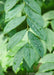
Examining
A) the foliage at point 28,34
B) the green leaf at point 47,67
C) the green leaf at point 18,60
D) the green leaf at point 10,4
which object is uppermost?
the green leaf at point 10,4

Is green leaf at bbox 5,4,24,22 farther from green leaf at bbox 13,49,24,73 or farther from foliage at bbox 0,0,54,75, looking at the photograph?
green leaf at bbox 13,49,24,73

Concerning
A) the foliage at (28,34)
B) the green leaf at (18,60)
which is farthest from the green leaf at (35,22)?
the green leaf at (18,60)

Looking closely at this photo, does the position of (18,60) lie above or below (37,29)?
below

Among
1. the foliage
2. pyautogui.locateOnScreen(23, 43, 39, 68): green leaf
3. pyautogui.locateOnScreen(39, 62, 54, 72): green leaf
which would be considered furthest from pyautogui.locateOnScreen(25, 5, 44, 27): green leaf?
pyautogui.locateOnScreen(39, 62, 54, 72): green leaf

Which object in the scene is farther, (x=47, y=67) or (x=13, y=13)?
(x=47, y=67)

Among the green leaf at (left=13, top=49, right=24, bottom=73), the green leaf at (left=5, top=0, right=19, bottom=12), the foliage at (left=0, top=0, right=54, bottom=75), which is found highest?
the green leaf at (left=5, top=0, right=19, bottom=12)

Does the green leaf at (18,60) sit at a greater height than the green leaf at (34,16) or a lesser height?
lesser

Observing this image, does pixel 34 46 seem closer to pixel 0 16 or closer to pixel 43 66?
pixel 43 66

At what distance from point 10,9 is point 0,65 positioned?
0.43 metres

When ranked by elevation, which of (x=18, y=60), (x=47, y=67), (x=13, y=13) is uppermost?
(x=13, y=13)

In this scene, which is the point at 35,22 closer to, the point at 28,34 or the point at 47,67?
the point at 28,34

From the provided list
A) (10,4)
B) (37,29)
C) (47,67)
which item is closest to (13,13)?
(10,4)

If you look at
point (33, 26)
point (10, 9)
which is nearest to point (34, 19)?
point (33, 26)

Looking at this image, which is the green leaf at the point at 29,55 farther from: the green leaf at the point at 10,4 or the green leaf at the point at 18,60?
the green leaf at the point at 10,4
